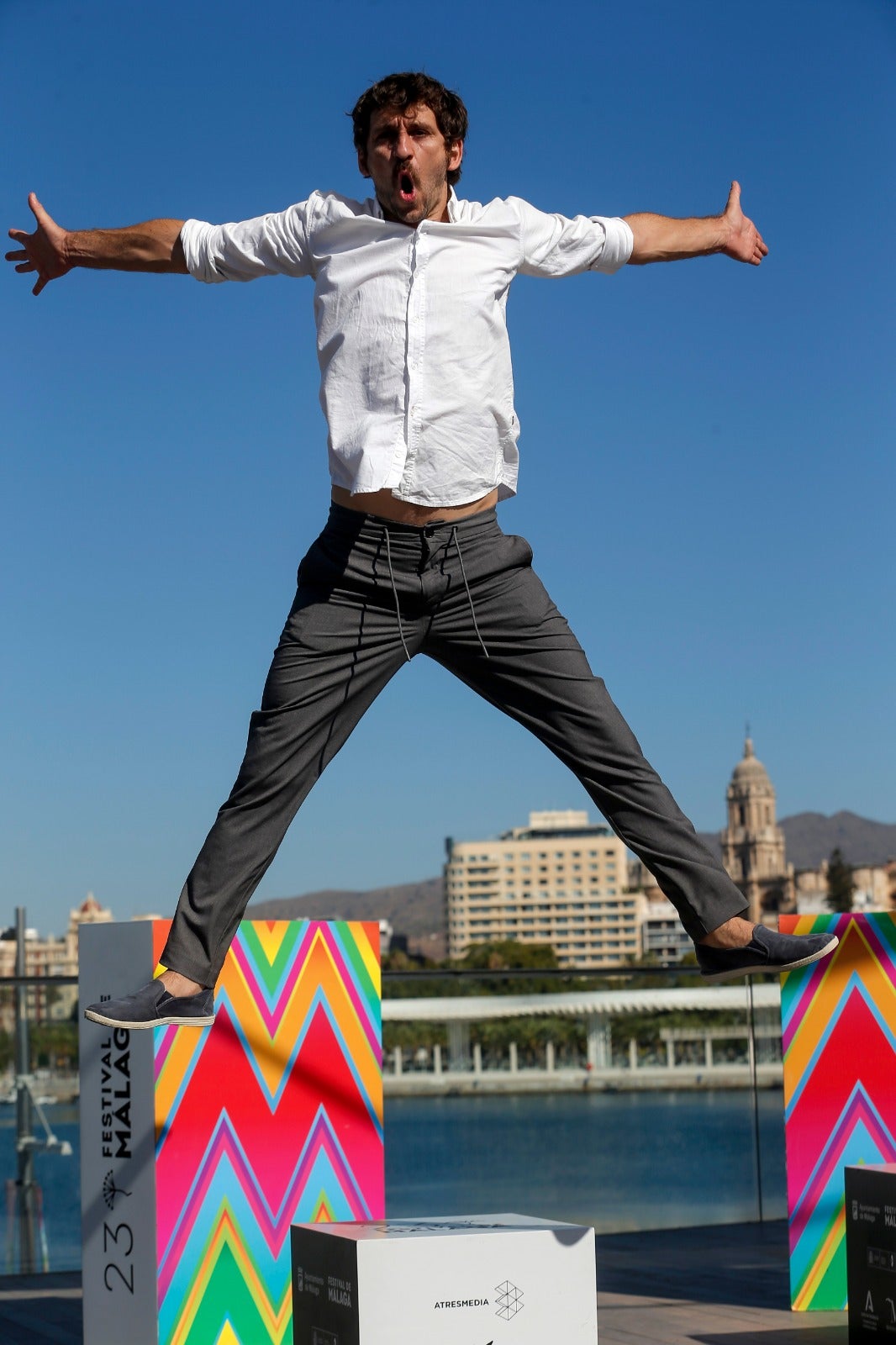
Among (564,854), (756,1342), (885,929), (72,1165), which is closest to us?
(756,1342)

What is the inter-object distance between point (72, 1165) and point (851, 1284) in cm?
308

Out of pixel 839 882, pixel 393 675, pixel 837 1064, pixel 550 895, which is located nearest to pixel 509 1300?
pixel 393 675

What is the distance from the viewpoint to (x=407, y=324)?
2807mm

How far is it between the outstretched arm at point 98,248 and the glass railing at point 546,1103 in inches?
97.5

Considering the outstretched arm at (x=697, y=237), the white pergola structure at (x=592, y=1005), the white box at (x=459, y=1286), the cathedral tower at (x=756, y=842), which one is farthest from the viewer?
the cathedral tower at (x=756, y=842)

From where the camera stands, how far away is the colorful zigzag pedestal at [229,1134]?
362cm

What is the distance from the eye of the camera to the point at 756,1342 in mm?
3553

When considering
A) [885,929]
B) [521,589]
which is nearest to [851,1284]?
[885,929]

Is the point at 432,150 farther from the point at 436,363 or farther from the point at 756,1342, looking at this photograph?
the point at 756,1342

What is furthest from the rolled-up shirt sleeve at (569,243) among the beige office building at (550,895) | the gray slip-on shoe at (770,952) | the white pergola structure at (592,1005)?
the beige office building at (550,895)

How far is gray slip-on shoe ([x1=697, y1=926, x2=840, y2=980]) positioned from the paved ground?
3.66 feet

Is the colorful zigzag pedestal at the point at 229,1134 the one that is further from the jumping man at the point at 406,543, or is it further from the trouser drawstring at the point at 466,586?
the trouser drawstring at the point at 466,586

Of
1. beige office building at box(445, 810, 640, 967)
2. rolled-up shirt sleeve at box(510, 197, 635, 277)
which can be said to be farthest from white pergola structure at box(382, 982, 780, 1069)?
beige office building at box(445, 810, 640, 967)

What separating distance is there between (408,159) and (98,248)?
64cm
